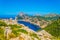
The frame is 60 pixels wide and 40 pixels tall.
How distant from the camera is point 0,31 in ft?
138

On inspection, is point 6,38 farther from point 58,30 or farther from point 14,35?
point 58,30

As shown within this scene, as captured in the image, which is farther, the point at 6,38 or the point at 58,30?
the point at 58,30

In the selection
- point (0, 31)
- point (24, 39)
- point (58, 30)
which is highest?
point (58, 30)

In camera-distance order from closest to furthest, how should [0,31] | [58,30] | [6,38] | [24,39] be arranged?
[24,39], [6,38], [0,31], [58,30]

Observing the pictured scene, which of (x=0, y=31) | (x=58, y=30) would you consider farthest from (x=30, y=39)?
(x=58, y=30)

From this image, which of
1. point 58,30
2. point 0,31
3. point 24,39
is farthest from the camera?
point 58,30

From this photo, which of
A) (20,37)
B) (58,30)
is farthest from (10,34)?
(58,30)

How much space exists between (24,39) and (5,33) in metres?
6.27

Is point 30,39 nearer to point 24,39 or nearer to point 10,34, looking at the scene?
point 24,39

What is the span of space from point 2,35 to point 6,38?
1978 millimetres

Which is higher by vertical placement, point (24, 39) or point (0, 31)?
point (0, 31)

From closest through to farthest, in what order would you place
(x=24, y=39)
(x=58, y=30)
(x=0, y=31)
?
(x=24, y=39) < (x=0, y=31) < (x=58, y=30)

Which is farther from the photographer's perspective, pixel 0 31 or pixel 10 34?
pixel 0 31

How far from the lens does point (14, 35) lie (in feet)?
124
